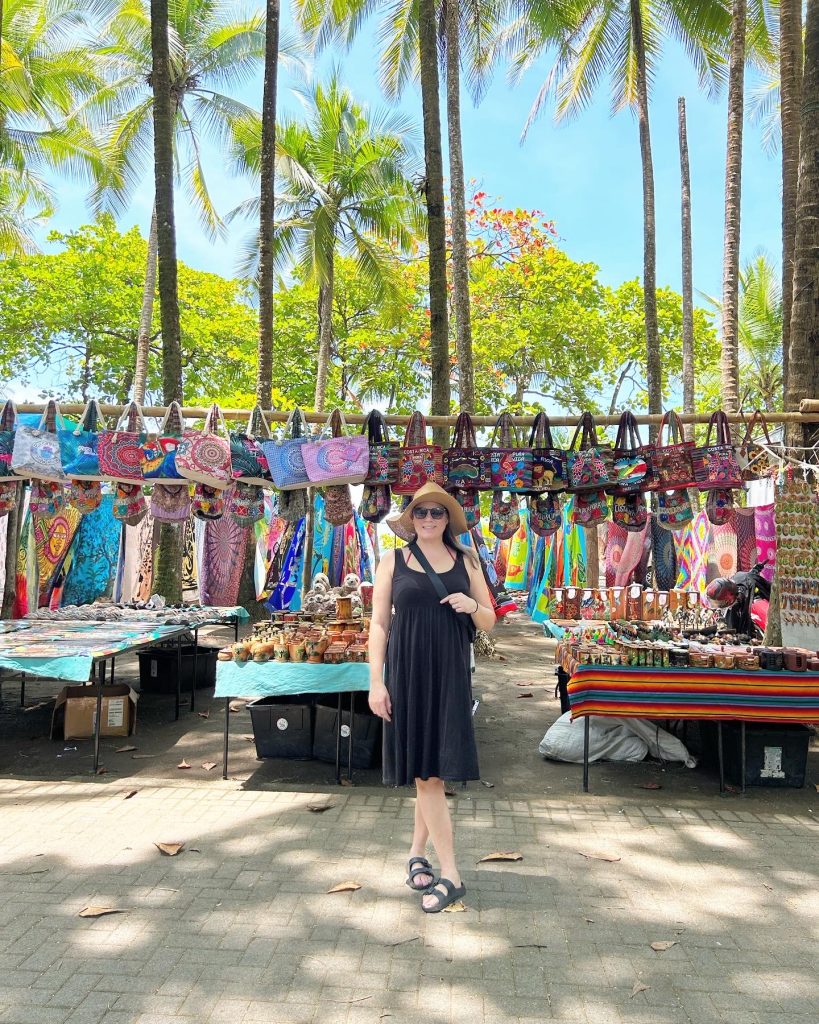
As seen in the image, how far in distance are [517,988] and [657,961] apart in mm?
600

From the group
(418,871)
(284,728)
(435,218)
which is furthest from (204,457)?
(435,218)

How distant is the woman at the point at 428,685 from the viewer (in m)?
3.29

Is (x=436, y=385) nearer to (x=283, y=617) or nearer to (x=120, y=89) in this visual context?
(x=283, y=617)

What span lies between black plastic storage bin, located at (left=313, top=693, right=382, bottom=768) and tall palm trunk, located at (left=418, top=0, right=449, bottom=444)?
4179 mm

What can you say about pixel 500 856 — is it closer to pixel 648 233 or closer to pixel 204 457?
pixel 204 457

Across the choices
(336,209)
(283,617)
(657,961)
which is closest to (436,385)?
(283,617)

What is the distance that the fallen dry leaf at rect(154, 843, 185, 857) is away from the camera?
384 centimetres

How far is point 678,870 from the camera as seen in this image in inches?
147

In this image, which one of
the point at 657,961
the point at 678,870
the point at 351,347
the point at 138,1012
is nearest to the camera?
the point at 138,1012

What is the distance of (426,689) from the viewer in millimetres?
3332

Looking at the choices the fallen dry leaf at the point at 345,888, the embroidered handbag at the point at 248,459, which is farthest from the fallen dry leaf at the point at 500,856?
the embroidered handbag at the point at 248,459

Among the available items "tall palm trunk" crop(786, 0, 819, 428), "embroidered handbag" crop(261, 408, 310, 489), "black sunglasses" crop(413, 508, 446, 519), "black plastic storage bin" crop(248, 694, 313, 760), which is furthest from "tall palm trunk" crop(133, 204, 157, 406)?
"black sunglasses" crop(413, 508, 446, 519)

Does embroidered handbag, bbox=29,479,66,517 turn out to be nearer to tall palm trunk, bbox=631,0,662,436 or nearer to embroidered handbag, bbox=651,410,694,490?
embroidered handbag, bbox=651,410,694,490

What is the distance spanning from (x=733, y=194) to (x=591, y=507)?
896 centimetres
